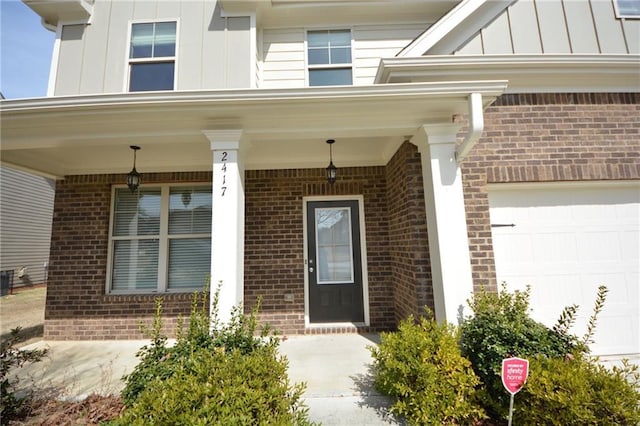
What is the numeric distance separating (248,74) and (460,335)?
4580mm

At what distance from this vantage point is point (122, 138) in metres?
3.33

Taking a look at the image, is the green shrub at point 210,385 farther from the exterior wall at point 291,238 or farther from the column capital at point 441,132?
the column capital at point 441,132

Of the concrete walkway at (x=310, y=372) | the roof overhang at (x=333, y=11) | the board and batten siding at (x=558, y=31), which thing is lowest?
the concrete walkway at (x=310, y=372)

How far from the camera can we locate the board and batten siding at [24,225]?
10.3m

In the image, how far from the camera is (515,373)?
6.47ft

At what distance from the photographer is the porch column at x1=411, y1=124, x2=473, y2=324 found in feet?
9.87

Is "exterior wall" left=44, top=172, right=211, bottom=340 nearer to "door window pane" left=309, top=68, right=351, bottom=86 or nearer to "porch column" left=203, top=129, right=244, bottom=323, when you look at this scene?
"porch column" left=203, top=129, right=244, bottom=323

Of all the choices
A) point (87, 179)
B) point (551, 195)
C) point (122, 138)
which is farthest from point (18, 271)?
point (551, 195)

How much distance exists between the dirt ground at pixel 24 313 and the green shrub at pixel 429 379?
5.53 meters

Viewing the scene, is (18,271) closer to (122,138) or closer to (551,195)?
(122,138)

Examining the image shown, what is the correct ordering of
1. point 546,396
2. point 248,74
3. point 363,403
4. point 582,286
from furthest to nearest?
point 248,74 < point 582,286 < point 363,403 < point 546,396

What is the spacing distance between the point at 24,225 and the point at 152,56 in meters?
11.0

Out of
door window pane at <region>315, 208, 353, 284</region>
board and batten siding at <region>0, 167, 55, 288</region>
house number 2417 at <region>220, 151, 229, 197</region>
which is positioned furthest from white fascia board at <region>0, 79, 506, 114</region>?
board and batten siding at <region>0, 167, 55, 288</region>

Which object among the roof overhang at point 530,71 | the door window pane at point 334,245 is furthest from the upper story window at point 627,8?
the door window pane at point 334,245
